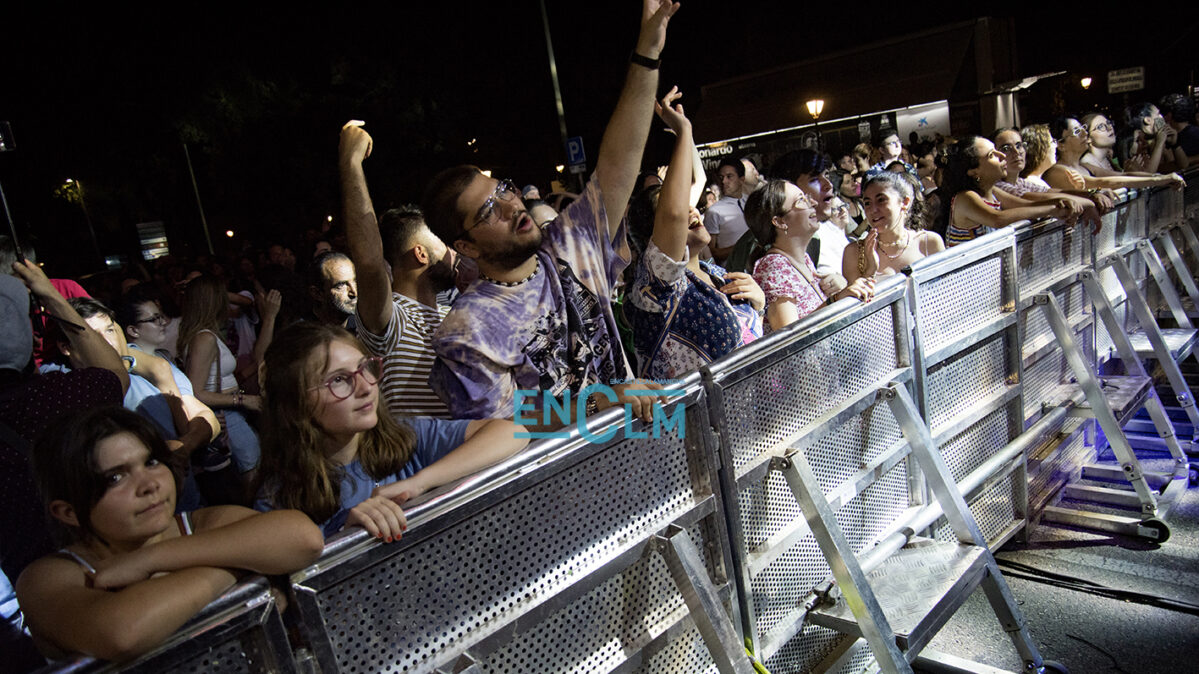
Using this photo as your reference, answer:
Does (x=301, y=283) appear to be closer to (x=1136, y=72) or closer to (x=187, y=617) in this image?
(x=187, y=617)

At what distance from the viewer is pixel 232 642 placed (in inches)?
60.2

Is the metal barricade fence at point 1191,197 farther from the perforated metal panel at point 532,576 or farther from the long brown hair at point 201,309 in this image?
the long brown hair at point 201,309

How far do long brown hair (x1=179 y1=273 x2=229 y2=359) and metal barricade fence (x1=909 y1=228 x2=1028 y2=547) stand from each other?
4413mm

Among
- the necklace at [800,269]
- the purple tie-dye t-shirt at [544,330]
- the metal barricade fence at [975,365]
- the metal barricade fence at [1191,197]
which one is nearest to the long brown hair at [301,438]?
the purple tie-dye t-shirt at [544,330]

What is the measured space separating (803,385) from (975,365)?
1.49 meters

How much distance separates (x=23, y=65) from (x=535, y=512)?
19.1m

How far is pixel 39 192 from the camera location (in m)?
20.5

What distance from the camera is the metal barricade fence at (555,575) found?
1.75 meters

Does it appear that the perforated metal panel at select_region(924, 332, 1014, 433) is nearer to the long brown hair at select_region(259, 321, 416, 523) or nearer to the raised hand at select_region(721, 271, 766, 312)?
the raised hand at select_region(721, 271, 766, 312)

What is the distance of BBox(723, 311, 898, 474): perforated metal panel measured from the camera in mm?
2680

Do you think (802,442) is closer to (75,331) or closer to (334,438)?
(334,438)

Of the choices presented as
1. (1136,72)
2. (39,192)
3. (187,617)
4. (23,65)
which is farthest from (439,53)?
(187,617)

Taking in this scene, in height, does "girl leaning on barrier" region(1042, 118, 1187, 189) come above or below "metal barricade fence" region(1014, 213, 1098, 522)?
above

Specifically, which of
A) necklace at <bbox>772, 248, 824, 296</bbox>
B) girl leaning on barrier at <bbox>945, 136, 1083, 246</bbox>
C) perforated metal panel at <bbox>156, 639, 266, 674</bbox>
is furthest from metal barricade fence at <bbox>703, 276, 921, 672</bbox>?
girl leaning on barrier at <bbox>945, 136, 1083, 246</bbox>
